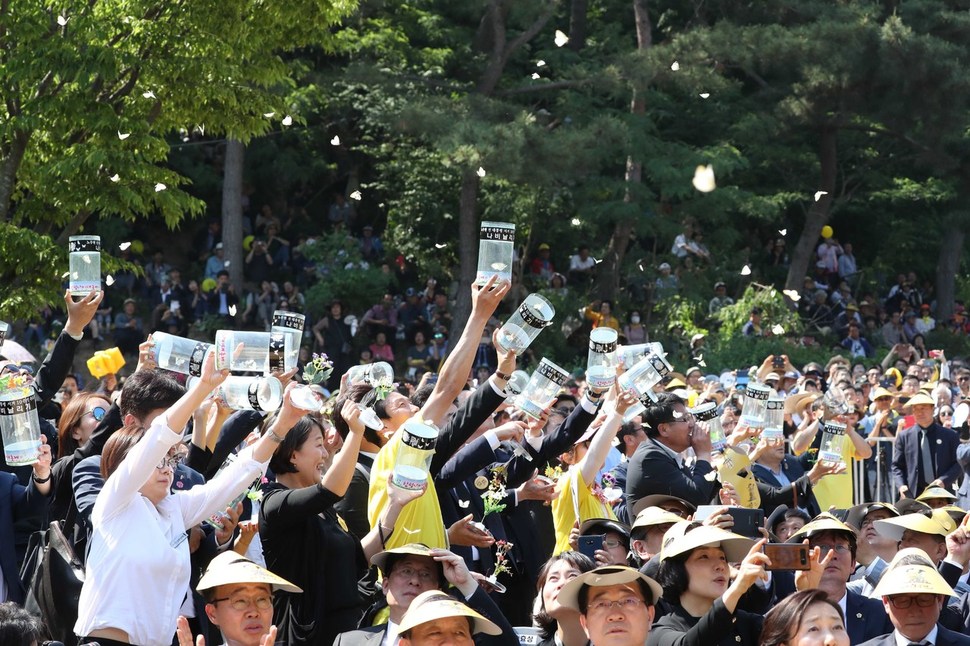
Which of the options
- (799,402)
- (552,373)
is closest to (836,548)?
(552,373)

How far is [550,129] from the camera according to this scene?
24.0 metres

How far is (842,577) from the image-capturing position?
6309 mm

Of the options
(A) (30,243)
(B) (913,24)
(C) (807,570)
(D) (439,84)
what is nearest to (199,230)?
(D) (439,84)

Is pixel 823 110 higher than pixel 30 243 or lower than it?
higher

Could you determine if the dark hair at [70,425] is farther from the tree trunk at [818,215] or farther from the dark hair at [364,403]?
the tree trunk at [818,215]

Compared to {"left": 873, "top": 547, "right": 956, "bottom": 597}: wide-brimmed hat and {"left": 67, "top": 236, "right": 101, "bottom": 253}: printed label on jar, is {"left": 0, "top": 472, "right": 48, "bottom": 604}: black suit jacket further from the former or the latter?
{"left": 873, "top": 547, "right": 956, "bottom": 597}: wide-brimmed hat

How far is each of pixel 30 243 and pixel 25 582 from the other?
6083 millimetres

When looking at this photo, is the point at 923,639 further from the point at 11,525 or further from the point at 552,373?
the point at 11,525

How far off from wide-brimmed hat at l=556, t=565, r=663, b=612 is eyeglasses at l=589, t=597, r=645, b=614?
2.3 inches

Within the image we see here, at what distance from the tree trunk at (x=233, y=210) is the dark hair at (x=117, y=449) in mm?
19937

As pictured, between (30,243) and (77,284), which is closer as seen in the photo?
(77,284)

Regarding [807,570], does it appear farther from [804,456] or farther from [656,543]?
[804,456]

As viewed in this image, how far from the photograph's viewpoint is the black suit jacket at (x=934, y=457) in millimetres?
13336

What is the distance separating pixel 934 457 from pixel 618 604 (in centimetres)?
938
